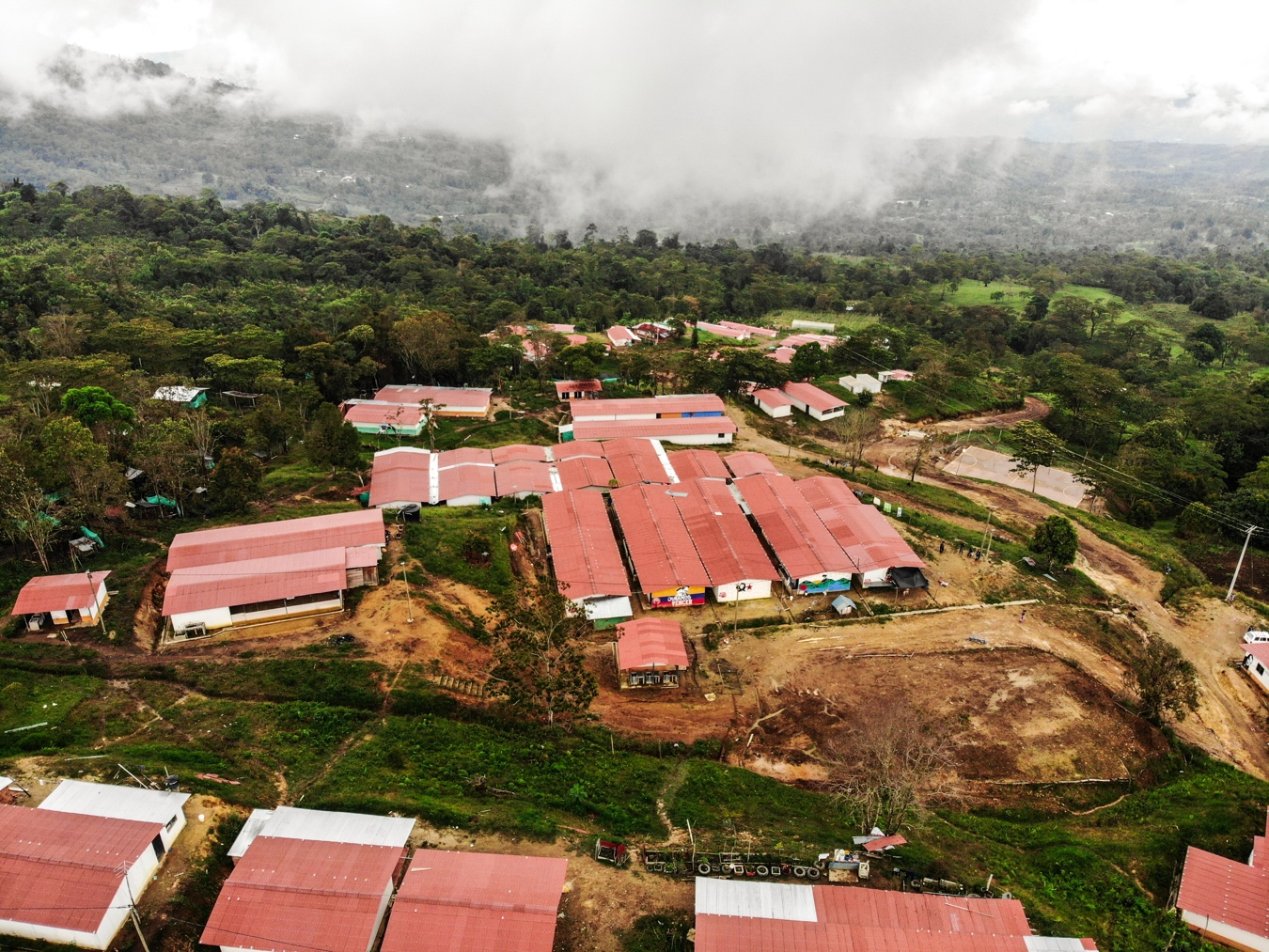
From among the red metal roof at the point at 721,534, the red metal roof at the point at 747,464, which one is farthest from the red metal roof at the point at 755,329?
the red metal roof at the point at 721,534

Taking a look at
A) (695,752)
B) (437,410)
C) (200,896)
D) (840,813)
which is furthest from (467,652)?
(437,410)

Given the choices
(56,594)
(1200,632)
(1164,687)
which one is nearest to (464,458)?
(56,594)

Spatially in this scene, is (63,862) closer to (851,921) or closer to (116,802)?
(116,802)

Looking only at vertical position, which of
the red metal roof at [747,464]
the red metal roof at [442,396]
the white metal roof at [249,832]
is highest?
the red metal roof at [442,396]

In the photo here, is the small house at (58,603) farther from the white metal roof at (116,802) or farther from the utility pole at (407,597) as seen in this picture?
the utility pole at (407,597)

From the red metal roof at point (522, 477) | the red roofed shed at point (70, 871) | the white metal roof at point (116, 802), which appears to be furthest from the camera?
the red metal roof at point (522, 477)

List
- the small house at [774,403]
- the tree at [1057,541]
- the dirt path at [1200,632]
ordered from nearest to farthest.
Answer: the dirt path at [1200,632]
the tree at [1057,541]
the small house at [774,403]

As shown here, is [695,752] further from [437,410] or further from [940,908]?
[437,410]
